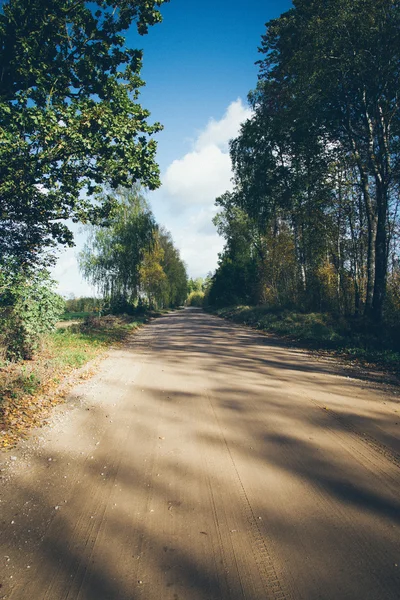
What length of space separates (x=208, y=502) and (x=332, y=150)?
Result: 43.7 feet

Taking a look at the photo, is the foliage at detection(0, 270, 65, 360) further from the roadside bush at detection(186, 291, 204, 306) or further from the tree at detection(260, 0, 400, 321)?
the roadside bush at detection(186, 291, 204, 306)

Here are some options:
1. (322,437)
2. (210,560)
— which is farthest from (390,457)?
(210,560)

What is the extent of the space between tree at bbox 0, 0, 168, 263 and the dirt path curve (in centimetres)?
628

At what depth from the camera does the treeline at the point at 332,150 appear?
8922 millimetres

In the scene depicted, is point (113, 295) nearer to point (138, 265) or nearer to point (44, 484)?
point (138, 265)

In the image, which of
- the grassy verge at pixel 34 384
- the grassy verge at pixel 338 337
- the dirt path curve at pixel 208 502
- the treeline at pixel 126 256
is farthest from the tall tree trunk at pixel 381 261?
the treeline at pixel 126 256

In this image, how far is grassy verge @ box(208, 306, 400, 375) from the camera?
7230mm

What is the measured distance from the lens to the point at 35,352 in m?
7.03

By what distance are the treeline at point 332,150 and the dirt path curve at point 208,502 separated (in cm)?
812

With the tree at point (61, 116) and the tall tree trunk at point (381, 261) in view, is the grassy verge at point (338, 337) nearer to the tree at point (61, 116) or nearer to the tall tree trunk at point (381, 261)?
the tall tree trunk at point (381, 261)

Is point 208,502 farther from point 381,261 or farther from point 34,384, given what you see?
point 381,261

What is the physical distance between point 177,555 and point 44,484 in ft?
5.04

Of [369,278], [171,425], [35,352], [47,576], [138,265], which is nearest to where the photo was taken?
[47,576]

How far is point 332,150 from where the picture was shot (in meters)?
11.5
